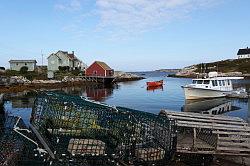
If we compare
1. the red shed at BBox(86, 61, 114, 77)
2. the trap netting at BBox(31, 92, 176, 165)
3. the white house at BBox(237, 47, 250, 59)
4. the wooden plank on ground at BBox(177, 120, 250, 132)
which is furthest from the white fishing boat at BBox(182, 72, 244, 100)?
the white house at BBox(237, 47, 250, 59)

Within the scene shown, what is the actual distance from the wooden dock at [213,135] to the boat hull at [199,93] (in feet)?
93.3

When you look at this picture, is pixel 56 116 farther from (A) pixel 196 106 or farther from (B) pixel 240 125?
(A) pixel 196 106

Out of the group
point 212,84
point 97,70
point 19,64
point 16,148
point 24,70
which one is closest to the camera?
point 16,148

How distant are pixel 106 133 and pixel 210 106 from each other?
27221 millimetres

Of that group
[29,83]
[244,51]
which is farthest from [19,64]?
[244,51]

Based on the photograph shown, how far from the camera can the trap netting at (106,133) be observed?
761cm

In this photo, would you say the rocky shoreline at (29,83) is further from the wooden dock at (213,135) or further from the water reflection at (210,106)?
the wooden dock at (213,135)

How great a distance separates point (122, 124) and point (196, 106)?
27.5 metres

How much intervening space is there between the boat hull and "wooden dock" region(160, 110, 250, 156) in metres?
28.5

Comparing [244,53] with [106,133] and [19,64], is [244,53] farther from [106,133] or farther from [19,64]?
[106,133]

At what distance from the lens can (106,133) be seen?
27.1ft

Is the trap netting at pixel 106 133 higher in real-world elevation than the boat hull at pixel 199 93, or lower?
higher

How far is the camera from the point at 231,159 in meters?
9.18

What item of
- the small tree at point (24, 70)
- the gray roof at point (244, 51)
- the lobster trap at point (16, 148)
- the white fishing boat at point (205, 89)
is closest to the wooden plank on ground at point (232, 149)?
the lobster trap at point (16, 148)
